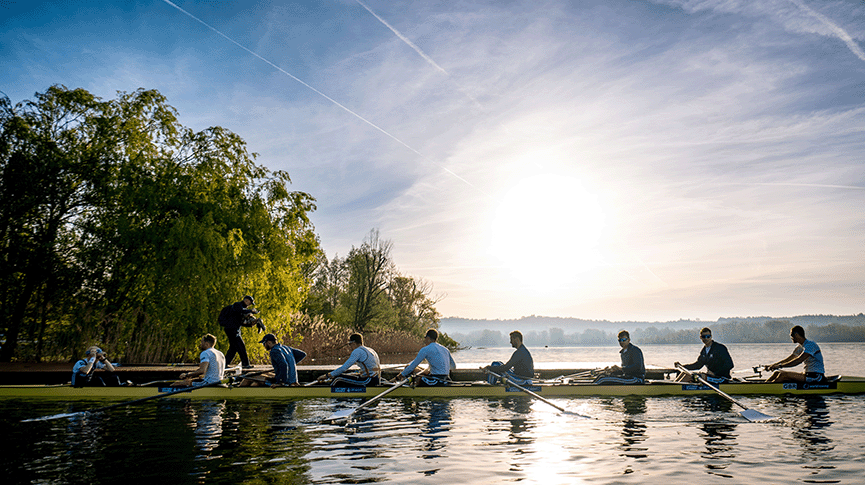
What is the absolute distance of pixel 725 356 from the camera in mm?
16188

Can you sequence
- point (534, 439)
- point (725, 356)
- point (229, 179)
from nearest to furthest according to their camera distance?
1. point (534, 439)
2. point (725, 356)
3. point (229, 179)

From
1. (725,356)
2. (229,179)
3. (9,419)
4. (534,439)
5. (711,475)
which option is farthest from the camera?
(229,179)

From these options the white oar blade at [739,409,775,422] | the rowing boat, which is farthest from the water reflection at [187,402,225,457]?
the white oar blade at [739,409,775,422]

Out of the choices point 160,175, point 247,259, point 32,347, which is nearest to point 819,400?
point 247,259

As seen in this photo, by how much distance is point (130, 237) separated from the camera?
25.0 metres

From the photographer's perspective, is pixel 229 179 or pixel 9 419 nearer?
pixel 9 419

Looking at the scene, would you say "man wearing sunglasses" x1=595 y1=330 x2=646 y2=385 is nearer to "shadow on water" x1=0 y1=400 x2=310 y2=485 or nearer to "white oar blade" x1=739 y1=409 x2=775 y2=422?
"white oar blade" x1=739 y1=409 x2=775 y2=422

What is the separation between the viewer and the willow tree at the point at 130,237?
80.7 feet

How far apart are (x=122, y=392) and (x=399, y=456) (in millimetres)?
11259

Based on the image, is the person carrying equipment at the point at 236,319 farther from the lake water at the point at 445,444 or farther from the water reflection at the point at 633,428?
the water reflection at the point at 633,428

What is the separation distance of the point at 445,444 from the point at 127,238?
21.6 metres

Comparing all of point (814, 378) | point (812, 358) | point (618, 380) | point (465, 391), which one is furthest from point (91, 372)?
point (814, 378)

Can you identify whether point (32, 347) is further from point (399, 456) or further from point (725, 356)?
point (725, 356)

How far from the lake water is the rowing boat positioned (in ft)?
2.25
